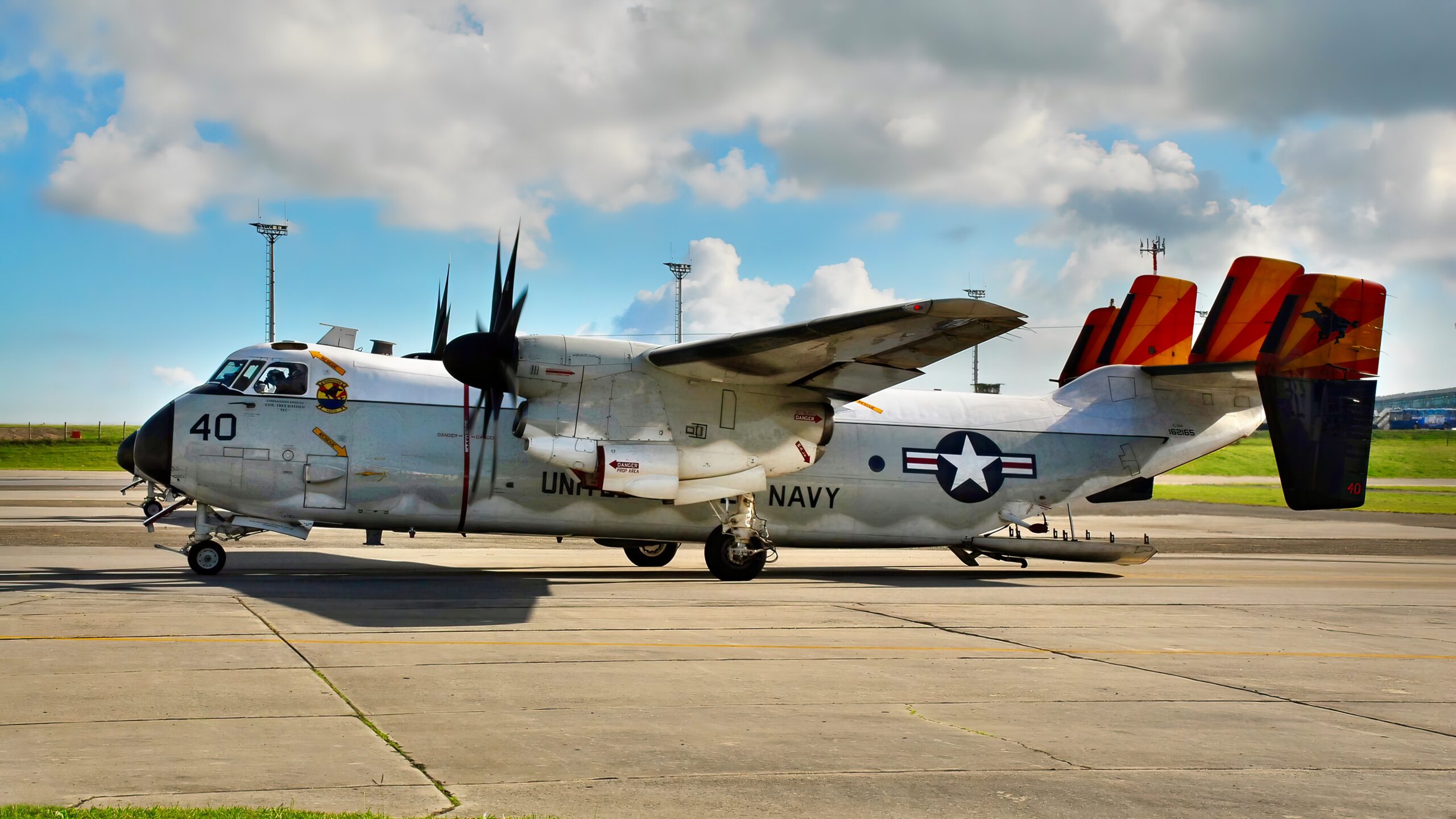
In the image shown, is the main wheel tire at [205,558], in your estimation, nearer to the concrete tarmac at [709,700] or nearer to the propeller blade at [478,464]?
the concrete tarmac at [709,700]

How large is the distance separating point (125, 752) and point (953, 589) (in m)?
13.4

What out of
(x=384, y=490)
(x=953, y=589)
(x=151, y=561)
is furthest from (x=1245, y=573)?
(x=151, y=561)

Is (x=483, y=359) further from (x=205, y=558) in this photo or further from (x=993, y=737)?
(x=993, y=737)

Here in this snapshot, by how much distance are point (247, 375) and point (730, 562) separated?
27.1 ft

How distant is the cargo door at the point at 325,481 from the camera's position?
17.4m

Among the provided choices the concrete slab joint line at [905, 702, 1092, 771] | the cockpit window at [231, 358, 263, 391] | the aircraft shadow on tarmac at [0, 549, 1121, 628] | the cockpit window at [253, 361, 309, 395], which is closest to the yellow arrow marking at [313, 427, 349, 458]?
the cockpit window at [253, 361, 309, 395]

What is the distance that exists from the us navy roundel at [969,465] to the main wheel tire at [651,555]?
494cm

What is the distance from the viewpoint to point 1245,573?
21.3 meters

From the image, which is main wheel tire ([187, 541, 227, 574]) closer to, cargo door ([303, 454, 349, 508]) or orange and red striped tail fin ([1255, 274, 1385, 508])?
cargo door ([303, 454, 349, 508])

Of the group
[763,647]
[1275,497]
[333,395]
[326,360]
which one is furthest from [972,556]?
[1275,497]

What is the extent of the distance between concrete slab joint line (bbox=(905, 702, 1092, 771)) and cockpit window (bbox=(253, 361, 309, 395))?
12432 mm

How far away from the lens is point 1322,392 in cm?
2025

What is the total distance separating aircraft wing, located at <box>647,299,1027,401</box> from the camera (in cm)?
1522

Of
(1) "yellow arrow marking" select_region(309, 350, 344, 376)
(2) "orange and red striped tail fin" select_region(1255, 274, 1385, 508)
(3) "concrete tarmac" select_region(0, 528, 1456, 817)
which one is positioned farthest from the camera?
(2) "orange and red striped tail fin" select_region(1255, 274, 1385, 508)
